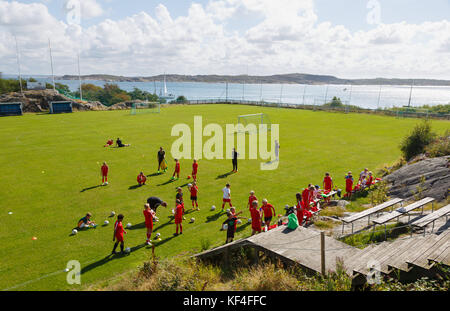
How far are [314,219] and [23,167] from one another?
20.2m

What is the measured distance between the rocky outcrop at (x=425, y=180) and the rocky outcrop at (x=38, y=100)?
57.2 meters

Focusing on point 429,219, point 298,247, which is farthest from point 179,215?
point 429,219

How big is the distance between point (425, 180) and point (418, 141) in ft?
26.4

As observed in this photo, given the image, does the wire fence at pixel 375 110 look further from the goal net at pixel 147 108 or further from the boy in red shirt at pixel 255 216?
the boy in red shirt at pixel 255 216

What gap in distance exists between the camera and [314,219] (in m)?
12.8

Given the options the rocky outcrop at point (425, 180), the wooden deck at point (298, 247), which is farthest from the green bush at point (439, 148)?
the wooden deck at point (298, 247)

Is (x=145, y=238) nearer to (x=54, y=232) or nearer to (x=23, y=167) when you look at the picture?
(x=54, y=232)

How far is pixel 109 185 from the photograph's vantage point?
18.2 m

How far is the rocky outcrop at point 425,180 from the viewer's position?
14.1 metres

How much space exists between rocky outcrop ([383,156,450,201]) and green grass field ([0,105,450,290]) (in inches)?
126

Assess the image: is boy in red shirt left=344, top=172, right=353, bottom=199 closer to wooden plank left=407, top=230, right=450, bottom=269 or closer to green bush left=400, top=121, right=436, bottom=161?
wooden plank left=407, top=230, right=450, bottom=269

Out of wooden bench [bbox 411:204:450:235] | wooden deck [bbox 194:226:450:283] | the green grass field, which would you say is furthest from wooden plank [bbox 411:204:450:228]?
the green grass field
